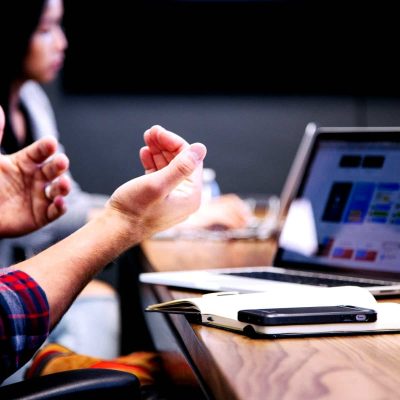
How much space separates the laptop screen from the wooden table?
40 centimetres

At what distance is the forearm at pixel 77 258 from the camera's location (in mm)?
903

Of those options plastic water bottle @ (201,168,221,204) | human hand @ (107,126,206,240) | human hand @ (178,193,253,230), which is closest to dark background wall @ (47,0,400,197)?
plastic water bottle @ (201,168,221,204)

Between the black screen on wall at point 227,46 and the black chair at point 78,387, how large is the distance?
286 centimetres

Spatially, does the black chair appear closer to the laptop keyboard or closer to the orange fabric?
the orange fabric

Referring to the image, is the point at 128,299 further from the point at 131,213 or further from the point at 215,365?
the point at 215,365

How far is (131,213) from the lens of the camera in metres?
0.99

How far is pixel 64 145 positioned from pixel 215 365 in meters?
2.96

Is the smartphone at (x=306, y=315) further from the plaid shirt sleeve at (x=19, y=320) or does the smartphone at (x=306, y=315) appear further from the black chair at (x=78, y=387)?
the plaid shirt sleeve at (x=19, y=320)

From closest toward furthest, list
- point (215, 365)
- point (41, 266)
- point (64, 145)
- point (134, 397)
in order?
1. point (215, 365)
2. point (134, 397)
3. point (41, 266)
4. point (64, 145)

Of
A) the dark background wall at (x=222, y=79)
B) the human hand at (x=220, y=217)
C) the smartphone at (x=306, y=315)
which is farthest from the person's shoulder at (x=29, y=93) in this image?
the smartphone at (x=306, y=315)

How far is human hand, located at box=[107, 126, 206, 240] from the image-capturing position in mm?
942

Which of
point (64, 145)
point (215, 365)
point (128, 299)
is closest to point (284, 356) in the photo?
point (215, 365)

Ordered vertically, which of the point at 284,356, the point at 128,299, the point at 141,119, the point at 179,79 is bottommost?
the point at 128,299

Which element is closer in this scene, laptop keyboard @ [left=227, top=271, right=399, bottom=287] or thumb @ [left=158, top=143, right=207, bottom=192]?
thumb @ [left=158, top=143, right=207, bottom=192]
